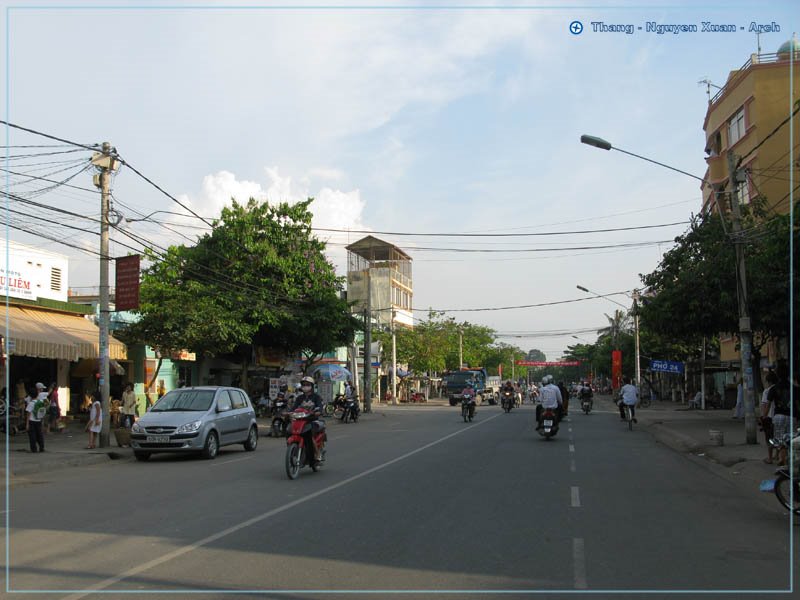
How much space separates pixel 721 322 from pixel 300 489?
20.0m

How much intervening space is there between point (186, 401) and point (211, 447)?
1.58 meters

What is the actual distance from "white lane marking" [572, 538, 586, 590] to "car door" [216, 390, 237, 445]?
1266cm

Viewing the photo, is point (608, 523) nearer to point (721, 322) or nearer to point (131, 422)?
point (131, 422)

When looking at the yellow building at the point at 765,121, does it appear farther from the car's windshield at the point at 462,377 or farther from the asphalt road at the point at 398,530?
the car's windshield at the point at 462,377

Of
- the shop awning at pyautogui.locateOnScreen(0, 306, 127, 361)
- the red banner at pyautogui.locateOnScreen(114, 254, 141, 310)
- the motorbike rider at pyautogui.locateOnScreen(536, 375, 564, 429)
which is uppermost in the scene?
the red banner at pyautogui.locateOnScreen(114, 254, 141, 310)

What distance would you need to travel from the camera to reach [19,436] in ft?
78.2

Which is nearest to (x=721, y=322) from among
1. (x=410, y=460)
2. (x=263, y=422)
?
(x=410, y=460)

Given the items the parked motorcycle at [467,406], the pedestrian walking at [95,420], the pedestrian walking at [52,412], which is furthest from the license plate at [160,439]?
the parked motorcycle at [467,406]

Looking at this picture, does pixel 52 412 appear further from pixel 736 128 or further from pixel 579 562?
pixel 736 128

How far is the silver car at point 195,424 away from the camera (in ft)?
59.1

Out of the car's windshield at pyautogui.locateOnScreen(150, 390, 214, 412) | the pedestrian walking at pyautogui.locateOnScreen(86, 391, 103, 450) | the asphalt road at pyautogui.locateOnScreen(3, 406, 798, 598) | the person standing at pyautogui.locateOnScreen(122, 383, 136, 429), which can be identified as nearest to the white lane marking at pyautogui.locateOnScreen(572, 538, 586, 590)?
the asphalt road at pyautogui.locateOnScreen(3, 406, 798, 598)

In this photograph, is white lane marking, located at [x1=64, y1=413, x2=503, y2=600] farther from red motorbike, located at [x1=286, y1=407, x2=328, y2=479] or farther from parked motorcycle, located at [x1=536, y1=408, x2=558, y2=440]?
parked motorcycle, located at [x1=536, y1=408, x2=558, y2=440]

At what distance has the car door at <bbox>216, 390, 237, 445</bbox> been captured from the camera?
63.0ft

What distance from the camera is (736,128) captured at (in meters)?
35.8
